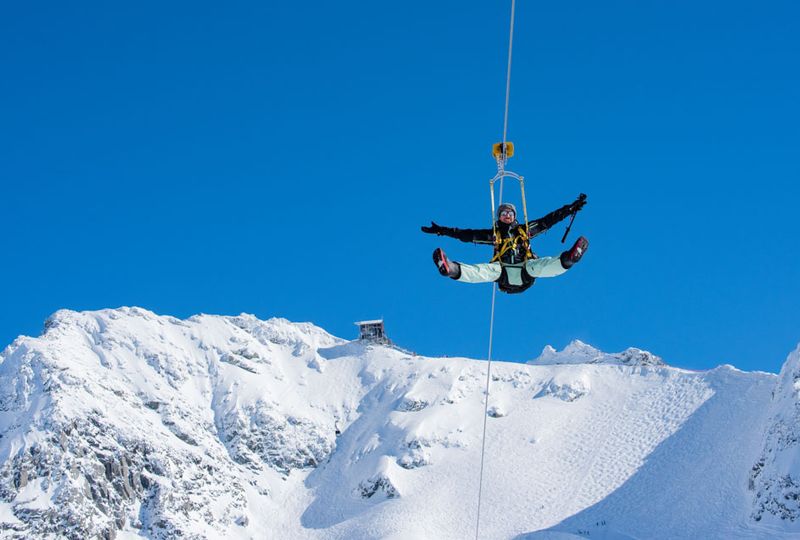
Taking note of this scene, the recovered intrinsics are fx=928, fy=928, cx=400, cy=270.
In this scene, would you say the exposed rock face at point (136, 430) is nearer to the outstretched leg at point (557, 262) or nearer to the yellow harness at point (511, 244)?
the yellow harness at point (511, 244)

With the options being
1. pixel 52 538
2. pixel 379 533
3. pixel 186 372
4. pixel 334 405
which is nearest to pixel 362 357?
pixel 334 405

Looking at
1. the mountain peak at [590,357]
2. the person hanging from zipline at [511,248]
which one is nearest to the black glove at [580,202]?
the person hanging from zipline at [511,248]

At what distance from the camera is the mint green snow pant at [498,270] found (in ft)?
74.5

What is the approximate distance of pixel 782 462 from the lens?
259 ft

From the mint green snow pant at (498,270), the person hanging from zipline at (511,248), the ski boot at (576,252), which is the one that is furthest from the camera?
the person hanging from zipline at (511,248)

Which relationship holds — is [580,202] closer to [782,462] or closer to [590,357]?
[782,462]

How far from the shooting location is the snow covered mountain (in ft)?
278

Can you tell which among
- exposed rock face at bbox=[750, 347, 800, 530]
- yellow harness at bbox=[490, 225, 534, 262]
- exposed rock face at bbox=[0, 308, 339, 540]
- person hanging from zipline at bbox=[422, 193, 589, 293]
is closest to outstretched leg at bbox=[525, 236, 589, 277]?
person hanging from zipline at bbox=[422, 193, 589, 293]

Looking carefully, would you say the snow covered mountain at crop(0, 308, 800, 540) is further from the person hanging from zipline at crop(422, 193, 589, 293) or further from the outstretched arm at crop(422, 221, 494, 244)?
the outstretched arm at crop(422, 221, 494, 244)

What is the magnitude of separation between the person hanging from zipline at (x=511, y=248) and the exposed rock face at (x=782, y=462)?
197 feet

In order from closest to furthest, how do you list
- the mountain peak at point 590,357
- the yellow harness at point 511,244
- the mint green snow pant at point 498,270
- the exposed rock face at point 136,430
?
the mint green snow pant at point 498,270
the yellow harness at point 511,244
the exposed rock face at point 136,430
the mountain peak at point 590,357

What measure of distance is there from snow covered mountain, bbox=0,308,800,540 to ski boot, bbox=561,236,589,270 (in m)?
60.0

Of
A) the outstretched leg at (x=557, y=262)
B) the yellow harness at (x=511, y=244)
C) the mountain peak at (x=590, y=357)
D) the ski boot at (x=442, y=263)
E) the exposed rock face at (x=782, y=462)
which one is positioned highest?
the mountain peak at (x=590, y=357)

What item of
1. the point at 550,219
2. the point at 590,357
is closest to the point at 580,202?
the point at 550,219
